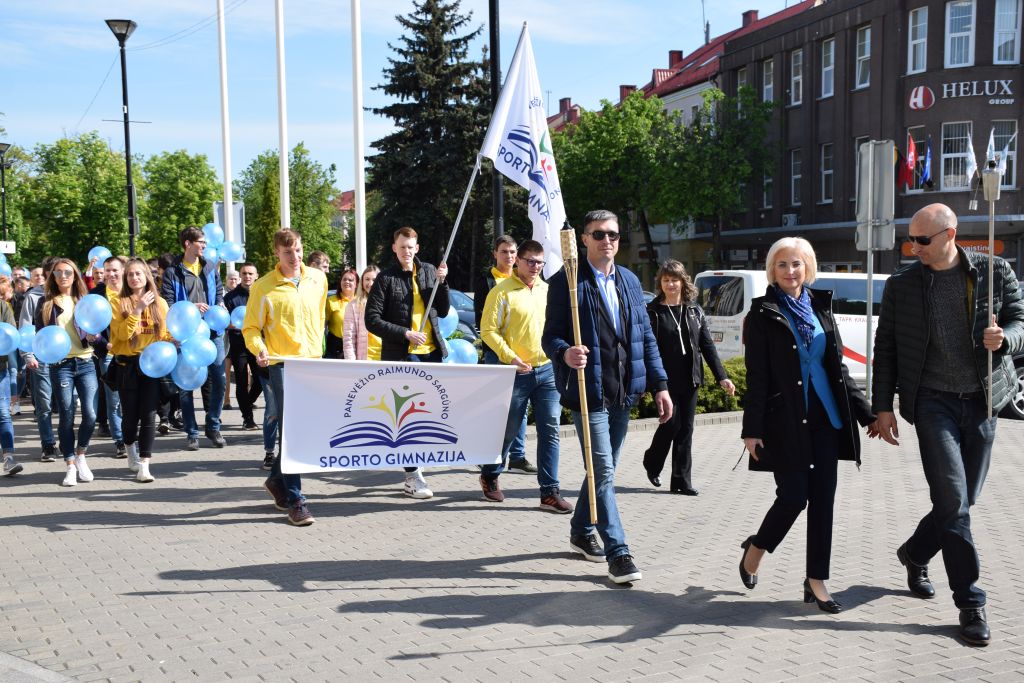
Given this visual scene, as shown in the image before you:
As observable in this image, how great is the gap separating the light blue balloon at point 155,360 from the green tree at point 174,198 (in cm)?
4392

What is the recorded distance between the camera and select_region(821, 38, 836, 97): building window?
121ft

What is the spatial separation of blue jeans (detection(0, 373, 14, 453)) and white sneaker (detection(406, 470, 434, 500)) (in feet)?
12.2

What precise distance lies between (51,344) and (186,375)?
4.37 ft

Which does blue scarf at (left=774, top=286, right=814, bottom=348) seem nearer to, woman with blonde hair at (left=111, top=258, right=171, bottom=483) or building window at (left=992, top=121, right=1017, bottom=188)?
woman with blonde hair at (left=111, top=258, right=171, bottom=483)

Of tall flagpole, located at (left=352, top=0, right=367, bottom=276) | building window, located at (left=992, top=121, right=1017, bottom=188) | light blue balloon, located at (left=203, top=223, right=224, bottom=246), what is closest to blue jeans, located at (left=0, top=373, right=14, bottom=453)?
light blue balloon, located at (left=203, top=223, right=224, bottom=246)

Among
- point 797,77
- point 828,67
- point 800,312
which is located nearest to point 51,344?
point 800,312

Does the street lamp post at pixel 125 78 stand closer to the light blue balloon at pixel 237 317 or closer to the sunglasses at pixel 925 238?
the light blue balloon at pixel 237 317

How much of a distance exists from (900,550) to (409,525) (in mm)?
3176

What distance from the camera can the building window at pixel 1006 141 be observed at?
31.1 m

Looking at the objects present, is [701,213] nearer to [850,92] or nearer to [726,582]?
[850,92]

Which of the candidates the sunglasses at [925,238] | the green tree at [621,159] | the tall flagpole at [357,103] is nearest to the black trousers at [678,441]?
the sunglasses at [925,238]

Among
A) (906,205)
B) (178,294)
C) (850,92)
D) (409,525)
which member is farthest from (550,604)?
(850,92)

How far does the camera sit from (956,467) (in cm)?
473

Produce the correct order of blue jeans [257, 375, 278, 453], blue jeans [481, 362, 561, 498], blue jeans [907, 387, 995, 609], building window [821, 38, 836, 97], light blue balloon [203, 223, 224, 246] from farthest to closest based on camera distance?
building window [821, 38, 836, 97]
light blue balloon [203, 223, 224, 246]
blue jeans [257, 375, 278, 453]
blue jeans [481, 362, 561, 498]
blue jeans [907, 387, 995, 609]
